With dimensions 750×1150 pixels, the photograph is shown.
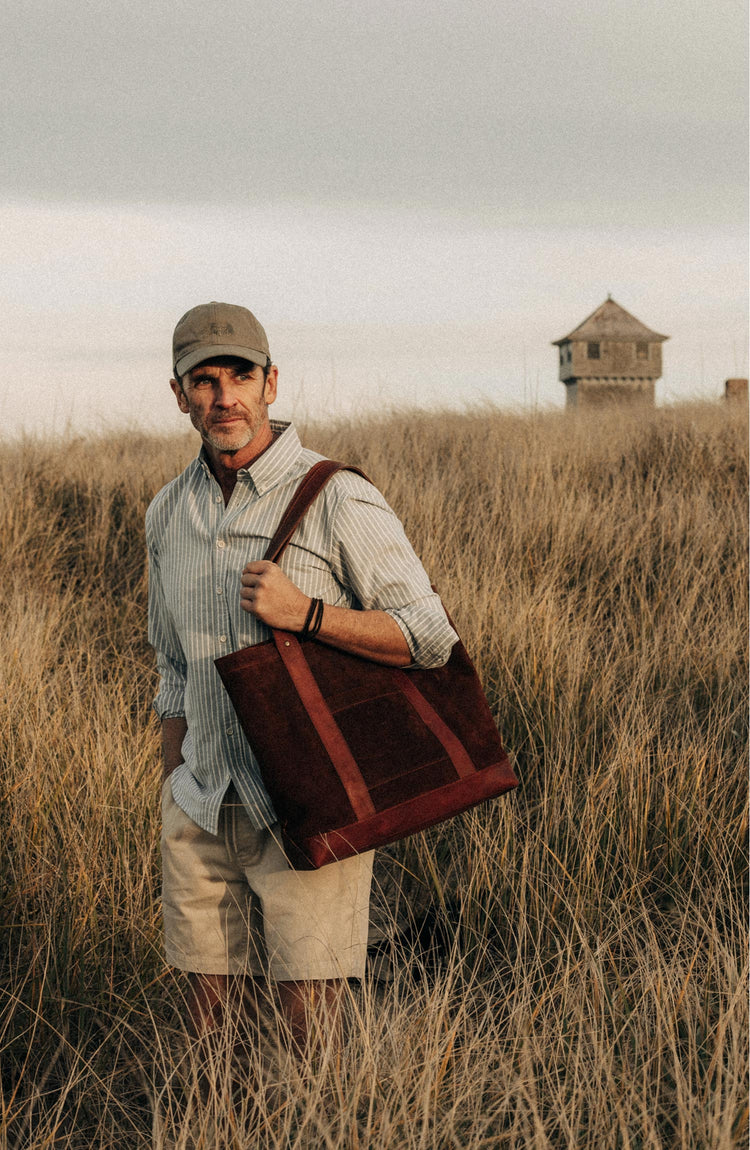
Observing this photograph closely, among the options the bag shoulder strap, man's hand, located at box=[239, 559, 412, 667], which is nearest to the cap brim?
the bag shoulder strap

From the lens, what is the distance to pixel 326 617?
186cm

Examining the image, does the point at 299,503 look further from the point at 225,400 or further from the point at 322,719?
the point at 322,719

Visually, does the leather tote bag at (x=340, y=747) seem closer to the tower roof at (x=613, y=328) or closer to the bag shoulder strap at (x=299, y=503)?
the bag shoulder strap at (x=299, y=503)

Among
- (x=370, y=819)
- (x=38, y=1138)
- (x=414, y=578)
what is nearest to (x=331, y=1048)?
(x=370, y=819)

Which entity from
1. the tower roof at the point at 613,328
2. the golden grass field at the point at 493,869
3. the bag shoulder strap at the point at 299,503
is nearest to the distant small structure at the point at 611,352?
the tower roof at the point at 613,328

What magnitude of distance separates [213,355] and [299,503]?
1.34 ft

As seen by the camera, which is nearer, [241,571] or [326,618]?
[326,618]

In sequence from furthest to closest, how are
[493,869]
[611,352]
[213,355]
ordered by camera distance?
1. [611,352]
2. [493,869]
3. [213,355]

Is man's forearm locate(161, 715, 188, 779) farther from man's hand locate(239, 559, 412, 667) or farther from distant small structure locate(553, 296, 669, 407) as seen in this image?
distant small structure locate(553, 296, 669, 407)

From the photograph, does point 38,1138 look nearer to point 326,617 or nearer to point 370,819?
point 370,819

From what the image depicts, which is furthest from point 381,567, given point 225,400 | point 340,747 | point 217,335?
point 217,335

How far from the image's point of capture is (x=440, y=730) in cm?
194

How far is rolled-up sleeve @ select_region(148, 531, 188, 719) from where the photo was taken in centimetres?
234

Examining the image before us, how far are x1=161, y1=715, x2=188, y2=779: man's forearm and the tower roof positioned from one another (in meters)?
40.7
